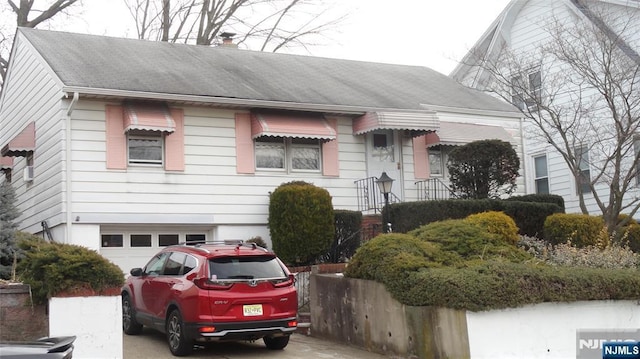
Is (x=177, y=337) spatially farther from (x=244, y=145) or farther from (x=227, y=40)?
(x=227, y=40)

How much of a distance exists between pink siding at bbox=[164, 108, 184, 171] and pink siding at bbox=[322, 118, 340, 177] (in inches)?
144

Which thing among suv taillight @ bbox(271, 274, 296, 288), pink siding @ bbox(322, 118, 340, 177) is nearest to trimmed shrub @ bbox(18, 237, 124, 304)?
suv taillight @ bbox(271, 274, 296, 288)

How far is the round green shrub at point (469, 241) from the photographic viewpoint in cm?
1218

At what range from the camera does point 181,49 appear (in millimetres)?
21109

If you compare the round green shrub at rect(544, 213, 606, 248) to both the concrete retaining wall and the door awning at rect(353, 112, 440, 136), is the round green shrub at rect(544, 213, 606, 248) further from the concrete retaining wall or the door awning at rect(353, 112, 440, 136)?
the door awning at rect(353, 112, 440, 136)

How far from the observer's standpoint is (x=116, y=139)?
16.7 m

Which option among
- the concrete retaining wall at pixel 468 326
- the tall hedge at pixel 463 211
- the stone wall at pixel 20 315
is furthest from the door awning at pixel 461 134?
the stone wall at pixel 20 315

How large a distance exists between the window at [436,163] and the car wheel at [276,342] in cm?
1021

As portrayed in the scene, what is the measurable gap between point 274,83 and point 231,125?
2112mm

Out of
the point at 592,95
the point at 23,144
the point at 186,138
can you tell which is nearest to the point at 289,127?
the point at 186,138

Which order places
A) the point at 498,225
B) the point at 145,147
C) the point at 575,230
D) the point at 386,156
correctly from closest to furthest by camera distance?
A: the point at 498,225, the point at 575,230, the point at 145,147, the point at 386,156

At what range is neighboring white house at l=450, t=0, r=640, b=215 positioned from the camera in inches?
817

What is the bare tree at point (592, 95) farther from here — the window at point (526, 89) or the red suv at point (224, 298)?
the red suv at point (224, 298)

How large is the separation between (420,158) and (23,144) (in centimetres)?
1010
